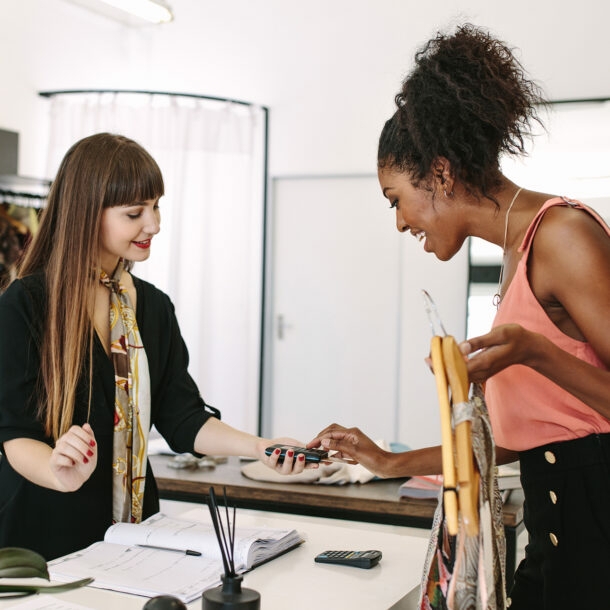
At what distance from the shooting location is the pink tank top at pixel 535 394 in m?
1.32

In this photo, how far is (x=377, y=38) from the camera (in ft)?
19.2

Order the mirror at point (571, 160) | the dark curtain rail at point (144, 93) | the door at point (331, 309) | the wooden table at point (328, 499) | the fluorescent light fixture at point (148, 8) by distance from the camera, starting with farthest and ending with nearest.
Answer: the door at point (331, 309)
the dark curtain rail at point (144, 93)
the mirror at point (571, 160)
the fluorescent light fixture at point (148, 8)
the wooden table at point (328, 499)

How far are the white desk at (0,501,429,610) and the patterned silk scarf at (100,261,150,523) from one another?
0.41 metres

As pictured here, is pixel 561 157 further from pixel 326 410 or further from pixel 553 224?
pixel 553 224

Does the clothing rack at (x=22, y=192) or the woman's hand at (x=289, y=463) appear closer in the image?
the woman's hand at (x=289, y=463)

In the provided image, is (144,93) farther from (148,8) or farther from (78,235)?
(78,235)

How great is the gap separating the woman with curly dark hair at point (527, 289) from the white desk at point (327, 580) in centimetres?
24

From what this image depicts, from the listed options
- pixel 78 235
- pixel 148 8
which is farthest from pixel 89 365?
pixel 148 8

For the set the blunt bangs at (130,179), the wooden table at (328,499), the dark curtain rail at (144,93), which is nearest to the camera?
the blunt bangs at (130,179)

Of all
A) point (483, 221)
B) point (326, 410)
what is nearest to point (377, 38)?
point (326, 410)

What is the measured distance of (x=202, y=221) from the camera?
17.5 ft

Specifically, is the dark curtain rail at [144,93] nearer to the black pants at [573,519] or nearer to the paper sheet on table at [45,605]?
the paper sheet on table at [45,605]

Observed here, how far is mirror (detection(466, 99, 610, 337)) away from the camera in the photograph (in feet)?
16.5

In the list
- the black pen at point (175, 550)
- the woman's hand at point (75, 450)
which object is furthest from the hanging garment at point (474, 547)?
the woman's hand at point (75, 450)
